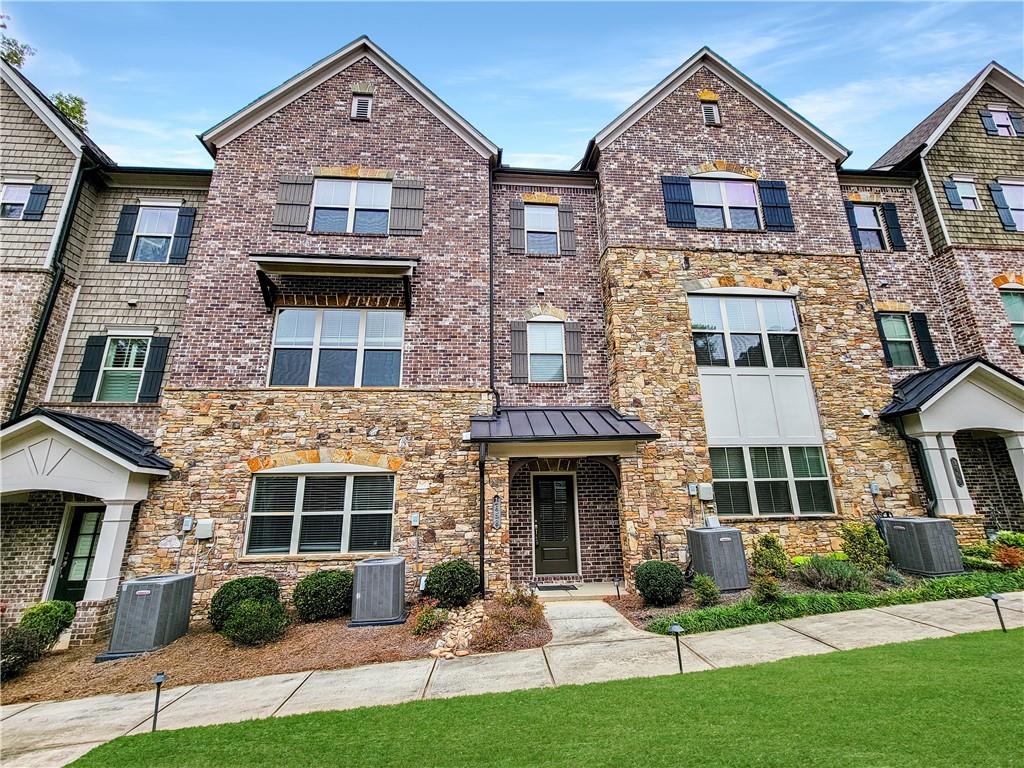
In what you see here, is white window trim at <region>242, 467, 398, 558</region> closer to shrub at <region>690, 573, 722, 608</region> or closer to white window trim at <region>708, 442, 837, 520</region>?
shrub at <region>690, 573, 722, 608</region>

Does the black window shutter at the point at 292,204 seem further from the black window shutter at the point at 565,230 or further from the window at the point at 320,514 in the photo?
the black window shutter at the point at 565,230

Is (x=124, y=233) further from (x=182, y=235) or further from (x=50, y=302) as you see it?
(x=50, y=302)

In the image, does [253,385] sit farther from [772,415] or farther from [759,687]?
[772,415]

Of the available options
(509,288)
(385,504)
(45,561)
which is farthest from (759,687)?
(45,561)

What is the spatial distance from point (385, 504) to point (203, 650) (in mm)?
3697

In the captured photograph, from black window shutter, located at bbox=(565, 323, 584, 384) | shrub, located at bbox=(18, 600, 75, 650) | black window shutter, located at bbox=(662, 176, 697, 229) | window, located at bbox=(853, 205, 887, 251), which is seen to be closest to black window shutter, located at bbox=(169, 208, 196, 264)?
shrub, located at bbox=(18, 600, 75, 650)

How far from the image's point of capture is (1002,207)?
43.1ft

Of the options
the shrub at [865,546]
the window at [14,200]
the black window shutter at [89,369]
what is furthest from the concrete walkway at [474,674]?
the window at [14,200]

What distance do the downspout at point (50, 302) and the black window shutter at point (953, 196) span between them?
23111 mm

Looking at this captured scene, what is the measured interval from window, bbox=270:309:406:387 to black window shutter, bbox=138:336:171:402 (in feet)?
9.08

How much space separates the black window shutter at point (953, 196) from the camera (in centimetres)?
1309

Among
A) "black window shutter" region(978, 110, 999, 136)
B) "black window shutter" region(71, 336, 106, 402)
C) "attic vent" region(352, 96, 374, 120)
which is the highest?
"black window shutter" region(978, 110, 999, 136)

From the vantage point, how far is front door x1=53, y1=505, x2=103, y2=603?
369 inches

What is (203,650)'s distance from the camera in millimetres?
7242
